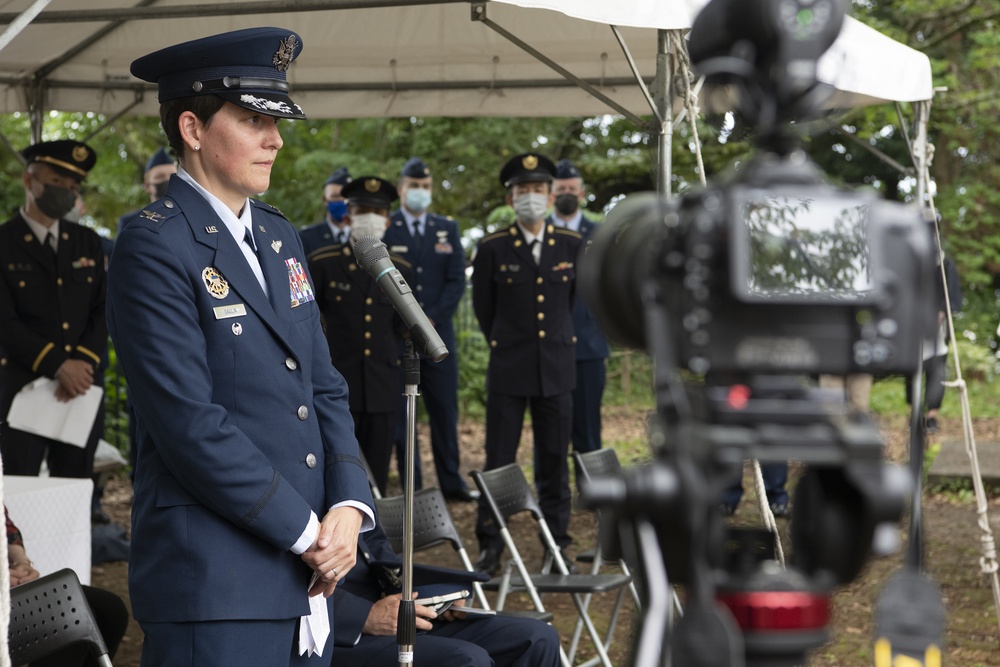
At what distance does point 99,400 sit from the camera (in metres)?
6.41

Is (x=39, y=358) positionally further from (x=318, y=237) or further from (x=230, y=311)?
(x=230, y=311)

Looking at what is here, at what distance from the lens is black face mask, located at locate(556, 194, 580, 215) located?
351 inches

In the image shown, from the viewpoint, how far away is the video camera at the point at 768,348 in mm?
1277

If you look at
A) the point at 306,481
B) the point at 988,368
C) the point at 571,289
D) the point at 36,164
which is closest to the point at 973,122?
the point at 988,368

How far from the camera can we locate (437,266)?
8297 mm

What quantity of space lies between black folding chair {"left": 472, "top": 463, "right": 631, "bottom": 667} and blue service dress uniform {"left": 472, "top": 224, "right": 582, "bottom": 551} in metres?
1.78

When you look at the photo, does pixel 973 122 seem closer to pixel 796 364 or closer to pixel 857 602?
pixel 857 602

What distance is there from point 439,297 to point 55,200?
2692mm

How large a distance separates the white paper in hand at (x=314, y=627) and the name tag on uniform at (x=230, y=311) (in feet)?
1.90

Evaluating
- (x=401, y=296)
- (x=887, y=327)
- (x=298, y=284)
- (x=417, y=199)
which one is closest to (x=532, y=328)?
(x=417, y=199)

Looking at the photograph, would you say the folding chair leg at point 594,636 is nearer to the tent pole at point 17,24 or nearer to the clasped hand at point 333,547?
the clasped hand at point 333,547

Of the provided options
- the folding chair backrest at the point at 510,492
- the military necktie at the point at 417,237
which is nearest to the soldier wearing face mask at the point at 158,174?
the military necktie at the point at 417,237

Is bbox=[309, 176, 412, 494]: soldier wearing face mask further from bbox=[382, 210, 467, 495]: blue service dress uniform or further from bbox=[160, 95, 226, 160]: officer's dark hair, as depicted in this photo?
bbox=[160, 95, 226, 160]: officer's dark hair

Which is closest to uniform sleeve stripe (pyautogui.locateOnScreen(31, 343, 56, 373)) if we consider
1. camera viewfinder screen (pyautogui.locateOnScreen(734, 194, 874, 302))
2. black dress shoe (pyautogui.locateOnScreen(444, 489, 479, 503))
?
black dress shoe (pyautogui.locateOnScreen(444, 489, 479, 503))
